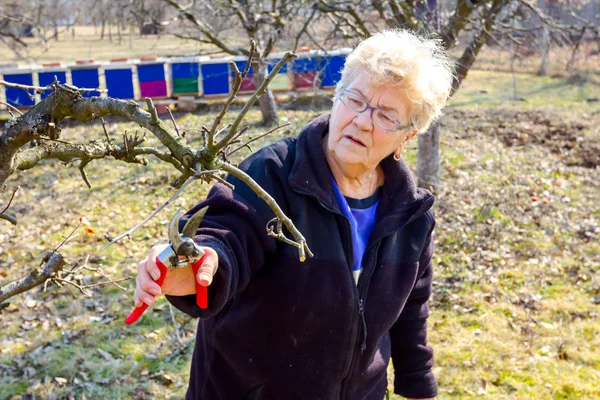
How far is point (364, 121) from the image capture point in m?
2.25

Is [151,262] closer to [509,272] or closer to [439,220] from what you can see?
[509,272]

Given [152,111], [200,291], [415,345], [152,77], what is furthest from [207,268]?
[152,77]

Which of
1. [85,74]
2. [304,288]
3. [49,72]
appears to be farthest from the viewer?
[85,74]

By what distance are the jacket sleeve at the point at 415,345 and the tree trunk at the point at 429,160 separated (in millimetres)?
4784

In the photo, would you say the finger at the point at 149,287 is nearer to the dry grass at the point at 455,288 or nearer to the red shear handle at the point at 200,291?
the red shear handle at the point at 200,291

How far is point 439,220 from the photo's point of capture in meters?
6.93

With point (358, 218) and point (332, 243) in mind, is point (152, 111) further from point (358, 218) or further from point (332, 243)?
point (358, 218)

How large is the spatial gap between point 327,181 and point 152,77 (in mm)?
11104

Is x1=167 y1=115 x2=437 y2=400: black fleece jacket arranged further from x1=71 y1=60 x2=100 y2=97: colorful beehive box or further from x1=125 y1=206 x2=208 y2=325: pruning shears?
x1=71 y1=60 x2=100 y2=97: colorful beehive box

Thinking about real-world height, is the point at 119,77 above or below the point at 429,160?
below

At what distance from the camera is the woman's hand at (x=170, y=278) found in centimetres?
152

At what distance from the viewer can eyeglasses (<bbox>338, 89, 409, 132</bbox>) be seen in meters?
2.29

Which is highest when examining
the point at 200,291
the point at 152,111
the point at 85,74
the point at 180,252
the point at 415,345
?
the point at 152,111

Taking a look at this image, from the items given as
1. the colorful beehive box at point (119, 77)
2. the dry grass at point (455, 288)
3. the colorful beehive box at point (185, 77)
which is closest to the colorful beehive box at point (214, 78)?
the colorful beehive box at point (185, 77)
